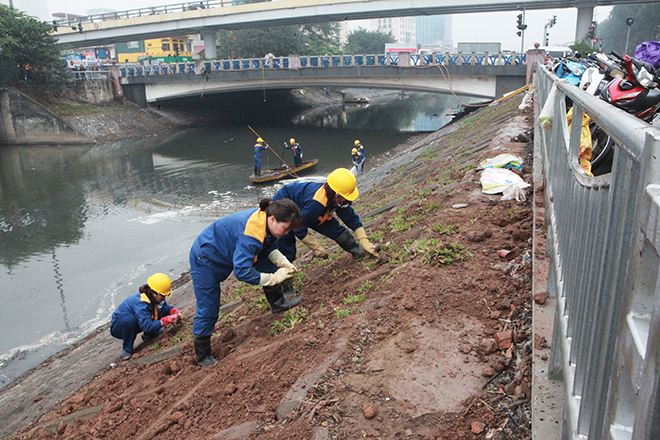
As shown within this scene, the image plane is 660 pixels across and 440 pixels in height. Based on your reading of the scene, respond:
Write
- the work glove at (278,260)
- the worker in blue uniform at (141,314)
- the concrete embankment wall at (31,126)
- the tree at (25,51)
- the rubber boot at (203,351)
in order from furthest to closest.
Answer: the tree at (25,51)
the concrete embankment wall at (31,126)
the worker in blue uniform at (141,314)
the work glove at (278,260)
the rubber boot at (203,351)

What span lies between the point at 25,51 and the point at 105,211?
21406 mm

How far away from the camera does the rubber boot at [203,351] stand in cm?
459

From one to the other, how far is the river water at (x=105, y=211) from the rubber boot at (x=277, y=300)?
328 centimetres

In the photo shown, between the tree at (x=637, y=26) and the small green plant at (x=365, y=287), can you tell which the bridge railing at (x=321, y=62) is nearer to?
the tree at (x=637, y=26)

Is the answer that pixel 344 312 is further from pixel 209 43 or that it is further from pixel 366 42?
pixel 366 42

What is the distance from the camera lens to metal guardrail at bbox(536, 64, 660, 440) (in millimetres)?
979

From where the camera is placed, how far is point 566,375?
6.02ft

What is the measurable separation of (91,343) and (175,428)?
5125 mm

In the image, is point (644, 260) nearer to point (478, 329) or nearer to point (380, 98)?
point (478, 329)

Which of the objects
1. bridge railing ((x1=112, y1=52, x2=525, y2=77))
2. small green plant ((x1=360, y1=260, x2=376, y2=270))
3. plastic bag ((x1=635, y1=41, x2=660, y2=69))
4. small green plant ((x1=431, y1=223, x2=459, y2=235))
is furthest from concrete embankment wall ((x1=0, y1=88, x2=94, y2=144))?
plastic bag ((x1=635, y1=41, x2=660, y2=69))

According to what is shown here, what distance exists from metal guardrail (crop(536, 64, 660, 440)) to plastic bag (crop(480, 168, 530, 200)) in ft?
12.6

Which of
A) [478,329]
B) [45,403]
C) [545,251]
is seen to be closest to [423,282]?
[478,329]

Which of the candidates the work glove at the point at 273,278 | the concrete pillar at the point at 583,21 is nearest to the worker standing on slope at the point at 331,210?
the work glove at the point at 273,278

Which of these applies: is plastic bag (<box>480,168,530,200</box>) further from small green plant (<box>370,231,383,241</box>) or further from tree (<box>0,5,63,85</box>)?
tree (<box>0,5,63,85</box>)
